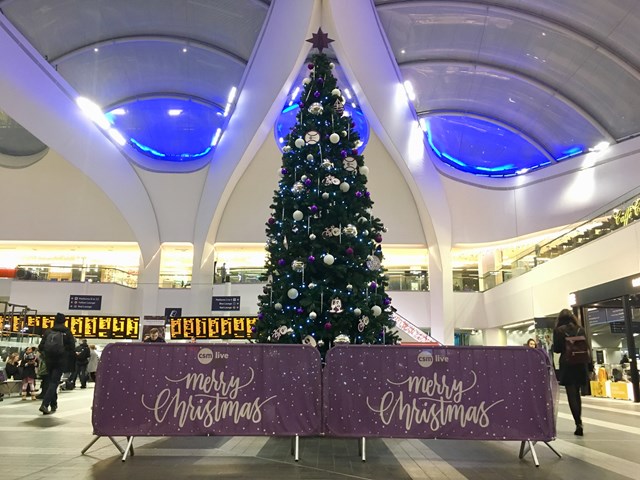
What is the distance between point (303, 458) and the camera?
463 cm

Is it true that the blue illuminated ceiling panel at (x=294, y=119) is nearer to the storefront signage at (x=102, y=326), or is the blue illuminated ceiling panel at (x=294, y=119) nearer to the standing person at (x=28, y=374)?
the storefront signage at (x=102, y=326)

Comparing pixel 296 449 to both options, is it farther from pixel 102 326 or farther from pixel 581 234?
pixel 102 326

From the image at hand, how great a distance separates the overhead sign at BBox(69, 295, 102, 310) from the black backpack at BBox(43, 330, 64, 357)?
16.0 m

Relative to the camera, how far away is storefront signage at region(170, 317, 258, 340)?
63.8ft

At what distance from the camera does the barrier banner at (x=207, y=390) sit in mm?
4492

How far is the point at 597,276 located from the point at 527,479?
12.2m

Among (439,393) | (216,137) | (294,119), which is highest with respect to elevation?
(294,119)

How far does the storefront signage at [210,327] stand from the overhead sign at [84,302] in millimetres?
5465

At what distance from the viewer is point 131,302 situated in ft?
80.8

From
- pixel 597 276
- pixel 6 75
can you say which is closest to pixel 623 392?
pixel 597 276

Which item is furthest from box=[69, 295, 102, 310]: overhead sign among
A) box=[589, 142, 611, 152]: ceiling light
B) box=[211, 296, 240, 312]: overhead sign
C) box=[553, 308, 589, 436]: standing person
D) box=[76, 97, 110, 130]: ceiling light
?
box=[589, 142, 611, 152]: ceiling light

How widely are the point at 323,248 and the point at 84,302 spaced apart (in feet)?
63.5

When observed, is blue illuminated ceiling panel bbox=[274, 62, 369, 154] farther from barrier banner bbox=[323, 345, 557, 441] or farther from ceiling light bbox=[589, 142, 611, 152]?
barrier banner bbox=[323, 345, 557, 441]

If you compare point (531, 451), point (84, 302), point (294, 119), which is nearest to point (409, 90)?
point (294, 119)
